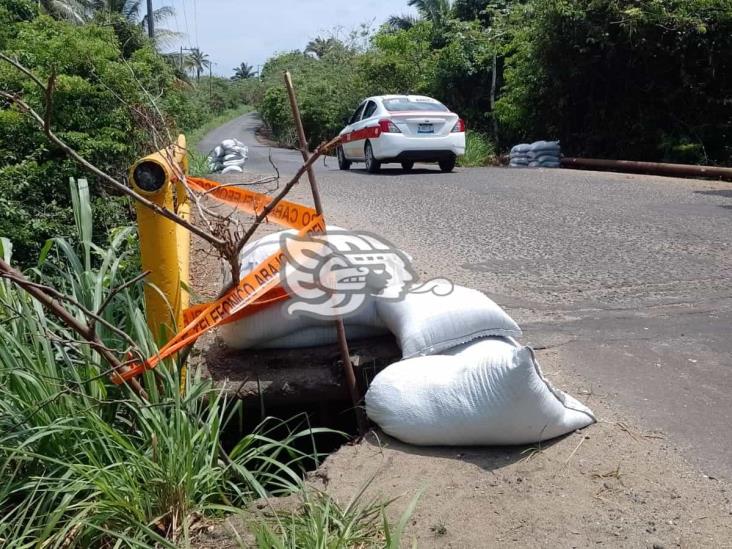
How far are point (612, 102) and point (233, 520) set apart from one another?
15797 millimetres

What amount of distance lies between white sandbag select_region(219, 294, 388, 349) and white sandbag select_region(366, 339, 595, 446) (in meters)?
0.67

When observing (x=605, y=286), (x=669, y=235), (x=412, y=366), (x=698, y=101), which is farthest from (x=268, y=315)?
(x=698, y=101)

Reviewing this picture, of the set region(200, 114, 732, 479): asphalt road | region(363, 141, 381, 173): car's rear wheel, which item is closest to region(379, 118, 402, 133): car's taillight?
region(363, 141, 381, 173): car's rear wheel

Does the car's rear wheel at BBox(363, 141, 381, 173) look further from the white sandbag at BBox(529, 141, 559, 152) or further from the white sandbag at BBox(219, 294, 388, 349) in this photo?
the white sandbag at BBox(219, 294, 388, 349)

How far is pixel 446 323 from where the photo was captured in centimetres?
325

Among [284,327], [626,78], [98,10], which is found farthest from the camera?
[98,10]

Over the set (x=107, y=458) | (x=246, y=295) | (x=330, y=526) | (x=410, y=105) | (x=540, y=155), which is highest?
(x=410, y=105)

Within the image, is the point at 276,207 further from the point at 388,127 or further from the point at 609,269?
the point at 388,127

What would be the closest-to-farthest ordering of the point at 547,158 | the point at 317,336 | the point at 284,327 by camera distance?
the point at 284,327 → the point at 317,336 → the point at 547,158

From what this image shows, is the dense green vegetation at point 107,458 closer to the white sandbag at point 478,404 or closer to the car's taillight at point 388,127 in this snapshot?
the white sandbag at point 478,404

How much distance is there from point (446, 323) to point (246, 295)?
883mm

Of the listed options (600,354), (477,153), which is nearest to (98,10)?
(477,153)

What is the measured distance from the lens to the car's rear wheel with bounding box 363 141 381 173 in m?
13.5

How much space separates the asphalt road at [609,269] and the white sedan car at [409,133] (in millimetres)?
1989
